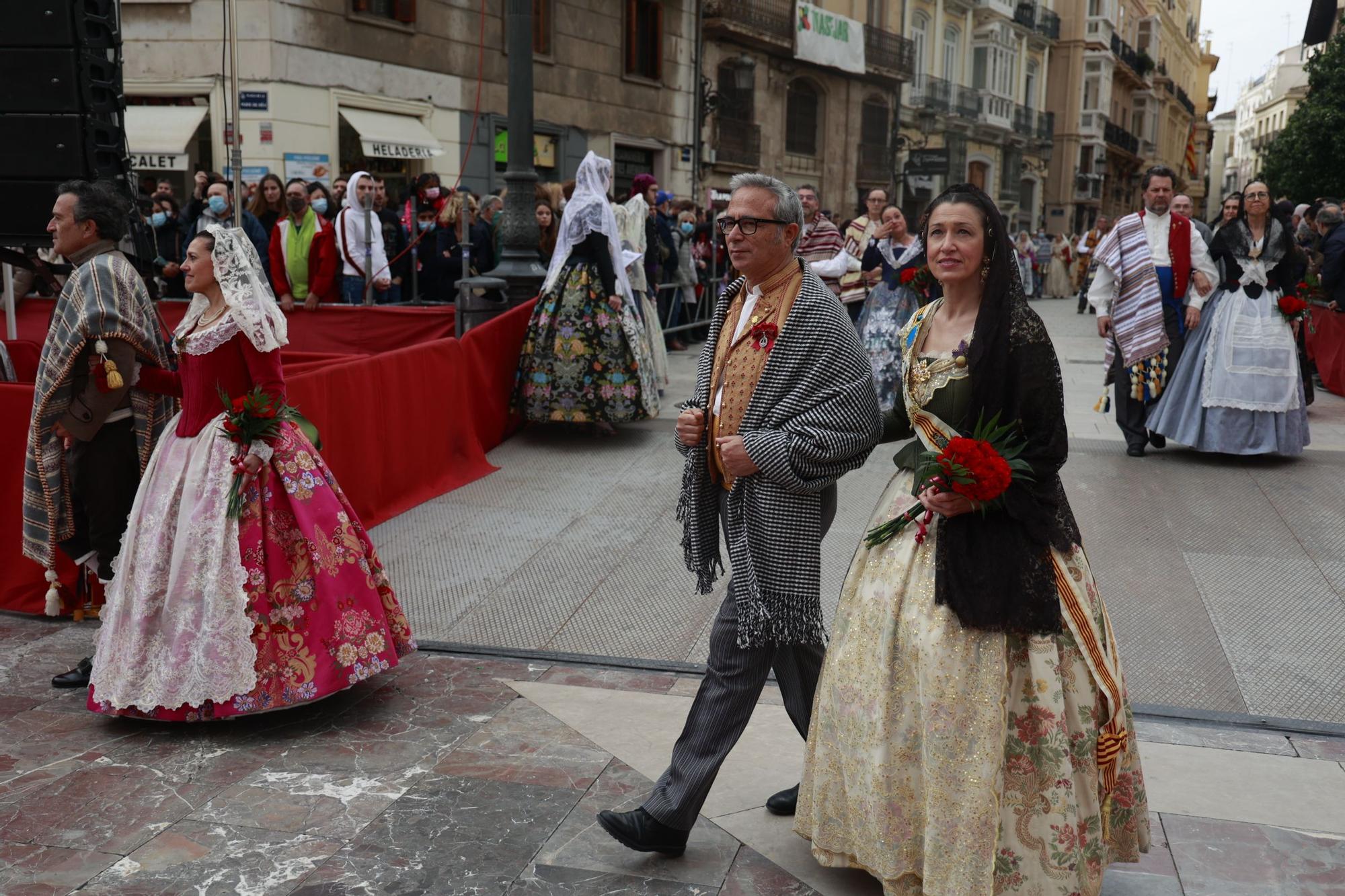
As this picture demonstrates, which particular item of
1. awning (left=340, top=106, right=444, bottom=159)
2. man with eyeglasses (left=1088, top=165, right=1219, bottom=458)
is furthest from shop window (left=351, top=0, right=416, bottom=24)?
man with eyeglasses (left=1088, top=165, right=1219, bottom=458)

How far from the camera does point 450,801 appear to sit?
12.1ft

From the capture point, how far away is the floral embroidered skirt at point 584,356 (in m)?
8.37

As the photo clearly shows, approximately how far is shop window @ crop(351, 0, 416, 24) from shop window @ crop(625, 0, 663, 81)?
580cm

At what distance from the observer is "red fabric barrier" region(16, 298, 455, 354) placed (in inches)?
347

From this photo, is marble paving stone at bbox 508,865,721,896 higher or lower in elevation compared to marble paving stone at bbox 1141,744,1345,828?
lower

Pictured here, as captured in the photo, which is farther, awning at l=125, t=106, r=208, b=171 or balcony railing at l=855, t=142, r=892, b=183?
balcony railing at l=855, t=142, r=892, b=183

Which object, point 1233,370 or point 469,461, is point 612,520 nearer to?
point 469,461

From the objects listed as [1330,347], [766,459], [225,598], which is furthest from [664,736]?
[1330,347]

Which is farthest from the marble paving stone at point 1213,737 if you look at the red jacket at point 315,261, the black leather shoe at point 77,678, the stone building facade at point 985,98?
the stone building facade at point 985,98

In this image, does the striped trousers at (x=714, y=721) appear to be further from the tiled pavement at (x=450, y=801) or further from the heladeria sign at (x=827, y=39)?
the heladeria sign at (x=827, y=39)

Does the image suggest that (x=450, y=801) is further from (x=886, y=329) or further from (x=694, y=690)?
(x=886, y=329)

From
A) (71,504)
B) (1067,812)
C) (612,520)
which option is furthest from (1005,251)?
(612,520)

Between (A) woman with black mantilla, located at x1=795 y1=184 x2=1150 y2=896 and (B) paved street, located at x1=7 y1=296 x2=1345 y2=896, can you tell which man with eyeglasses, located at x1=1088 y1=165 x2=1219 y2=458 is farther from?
(A) woman with black mantilla, located at x1=795 y1=184 x2=1150 y2=896

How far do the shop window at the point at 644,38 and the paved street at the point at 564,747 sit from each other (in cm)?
1775
